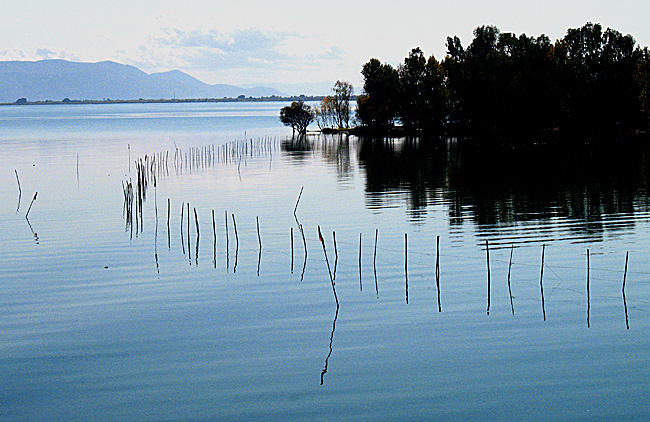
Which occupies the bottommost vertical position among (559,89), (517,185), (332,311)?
(332,311)

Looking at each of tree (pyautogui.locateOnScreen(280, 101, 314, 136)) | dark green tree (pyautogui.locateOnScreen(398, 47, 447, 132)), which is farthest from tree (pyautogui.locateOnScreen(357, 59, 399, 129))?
tree (pyautogui.locateOnScreen(280, 101, 314, 136))

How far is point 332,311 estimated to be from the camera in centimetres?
1812

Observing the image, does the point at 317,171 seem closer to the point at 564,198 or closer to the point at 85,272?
the point at 564,198

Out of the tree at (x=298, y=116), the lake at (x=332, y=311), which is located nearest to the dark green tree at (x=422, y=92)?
the tree at (x=298, y=116)

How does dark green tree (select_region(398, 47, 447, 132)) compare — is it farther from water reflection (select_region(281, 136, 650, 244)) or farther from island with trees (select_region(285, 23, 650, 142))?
water reflection (select_region(281, 136, 650, 244))

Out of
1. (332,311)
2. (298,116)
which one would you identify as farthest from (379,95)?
(332,311)

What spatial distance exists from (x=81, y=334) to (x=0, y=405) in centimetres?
386

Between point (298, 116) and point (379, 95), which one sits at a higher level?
point (379, 95)

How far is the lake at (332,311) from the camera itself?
12922mm

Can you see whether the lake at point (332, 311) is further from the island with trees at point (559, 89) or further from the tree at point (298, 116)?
the tree at point (298, 116)

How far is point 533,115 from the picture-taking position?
85.1 metres

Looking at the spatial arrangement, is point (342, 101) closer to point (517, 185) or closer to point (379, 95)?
point (379, 95)

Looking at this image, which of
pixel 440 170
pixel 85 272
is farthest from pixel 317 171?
pixel 85 272

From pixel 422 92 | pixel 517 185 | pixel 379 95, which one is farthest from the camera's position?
pixel 379 95
